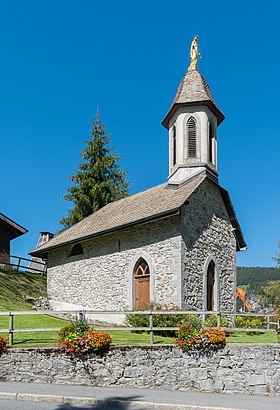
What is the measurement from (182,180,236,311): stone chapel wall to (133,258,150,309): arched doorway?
192 cm

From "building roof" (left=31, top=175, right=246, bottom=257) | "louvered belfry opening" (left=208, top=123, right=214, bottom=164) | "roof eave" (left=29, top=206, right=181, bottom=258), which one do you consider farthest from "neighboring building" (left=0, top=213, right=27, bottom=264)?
"louvered belfry opening" (left=208, top=123, right=214, bottom=164)

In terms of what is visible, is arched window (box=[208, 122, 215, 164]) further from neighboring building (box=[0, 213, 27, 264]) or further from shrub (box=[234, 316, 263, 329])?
neighboring building (box=[0, 213, 27, 264])

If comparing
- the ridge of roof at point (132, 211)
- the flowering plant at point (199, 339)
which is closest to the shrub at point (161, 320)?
the flowering plant at point (199, 339)

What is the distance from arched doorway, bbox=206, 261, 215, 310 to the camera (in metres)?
20.7

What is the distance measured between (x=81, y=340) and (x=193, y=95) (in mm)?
14923

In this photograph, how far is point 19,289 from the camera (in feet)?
90.5

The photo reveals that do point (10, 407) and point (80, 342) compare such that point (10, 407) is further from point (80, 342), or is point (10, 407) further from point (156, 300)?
point (156, 300)

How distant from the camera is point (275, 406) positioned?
10477mm

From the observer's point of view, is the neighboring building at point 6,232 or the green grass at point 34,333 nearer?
the green grass at point 34,333

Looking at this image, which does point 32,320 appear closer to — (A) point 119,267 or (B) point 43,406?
(A) point 119,267

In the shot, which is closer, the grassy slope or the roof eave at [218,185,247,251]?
the grassy slope

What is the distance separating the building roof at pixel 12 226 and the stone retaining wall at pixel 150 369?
1812 cm

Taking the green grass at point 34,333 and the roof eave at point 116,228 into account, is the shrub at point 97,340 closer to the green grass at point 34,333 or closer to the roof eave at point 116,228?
the green grass at point 34,333

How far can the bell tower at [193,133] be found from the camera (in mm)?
22547
